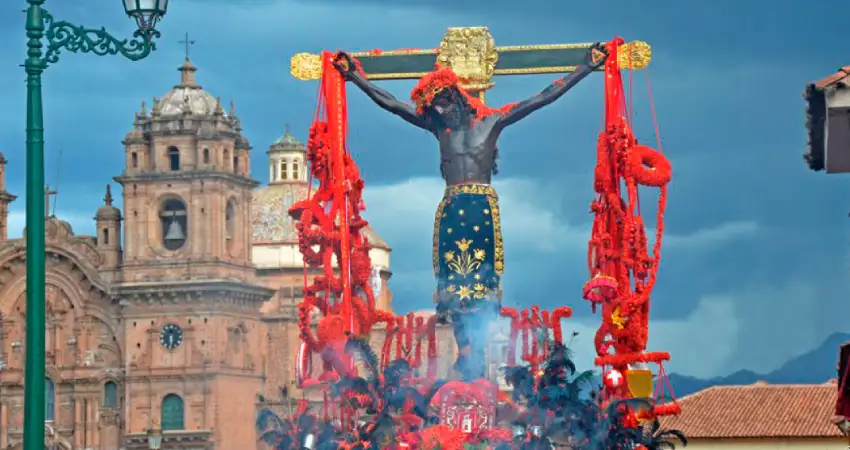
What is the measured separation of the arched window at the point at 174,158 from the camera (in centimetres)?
9344

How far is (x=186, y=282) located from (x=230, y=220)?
4036mm

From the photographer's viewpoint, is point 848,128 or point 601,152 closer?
point 848,128

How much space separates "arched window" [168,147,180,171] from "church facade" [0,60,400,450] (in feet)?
0.12

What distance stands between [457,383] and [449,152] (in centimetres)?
241

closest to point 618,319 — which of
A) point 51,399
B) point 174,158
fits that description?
point 174,158

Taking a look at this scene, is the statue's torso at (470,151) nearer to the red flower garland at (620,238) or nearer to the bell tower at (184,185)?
the red flower garland at (620,238)

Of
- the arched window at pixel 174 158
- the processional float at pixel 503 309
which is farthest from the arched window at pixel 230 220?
the processional float at pixel 503 309

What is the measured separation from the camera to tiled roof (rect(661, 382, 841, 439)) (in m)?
56.7

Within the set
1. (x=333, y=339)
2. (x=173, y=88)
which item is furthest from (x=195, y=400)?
(x=333, y=339)

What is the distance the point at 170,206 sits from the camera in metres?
93.9

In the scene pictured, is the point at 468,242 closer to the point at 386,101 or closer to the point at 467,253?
the point at 467,253

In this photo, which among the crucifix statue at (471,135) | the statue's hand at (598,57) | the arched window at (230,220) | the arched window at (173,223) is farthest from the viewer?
the arched window at (230,220)

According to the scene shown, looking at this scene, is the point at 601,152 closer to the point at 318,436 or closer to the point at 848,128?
the point at 318,436

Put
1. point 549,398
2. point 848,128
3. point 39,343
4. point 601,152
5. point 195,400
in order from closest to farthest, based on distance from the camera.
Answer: point 848,128 < point 39,343 < point 549,398 < point 601,152 < point 195,400
